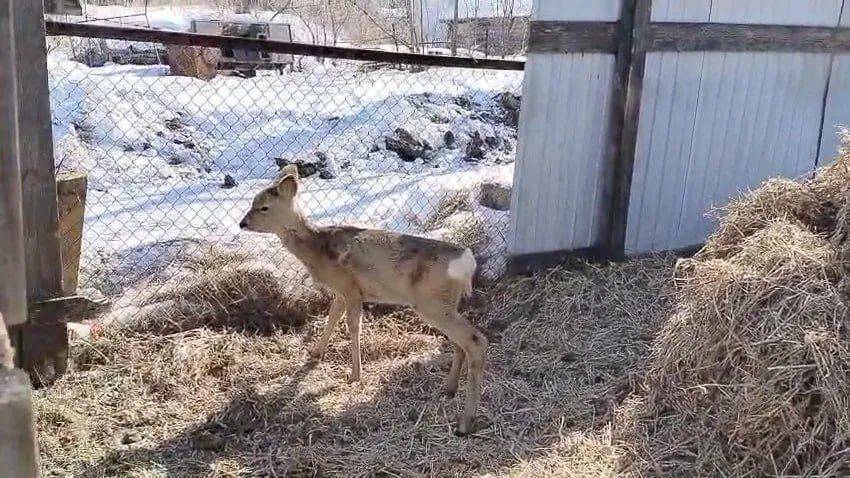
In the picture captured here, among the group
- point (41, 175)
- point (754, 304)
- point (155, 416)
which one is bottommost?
point (155, 416)

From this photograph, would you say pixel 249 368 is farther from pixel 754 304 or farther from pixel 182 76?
pixel 182 76

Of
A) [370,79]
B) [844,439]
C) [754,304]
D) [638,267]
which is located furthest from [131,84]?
[844,439]

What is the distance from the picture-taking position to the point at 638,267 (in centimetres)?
710

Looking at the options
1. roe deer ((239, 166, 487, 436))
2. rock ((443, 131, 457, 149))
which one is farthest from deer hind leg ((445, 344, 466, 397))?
rock ((443, 131, 457, 149))

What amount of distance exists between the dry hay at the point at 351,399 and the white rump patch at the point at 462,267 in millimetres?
763

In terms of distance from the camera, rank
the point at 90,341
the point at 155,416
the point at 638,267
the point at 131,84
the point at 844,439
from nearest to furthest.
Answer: the point at 844,439 < the point at 155,416 < the point at 90,341 < the point at 638,267 < the point at 131,84

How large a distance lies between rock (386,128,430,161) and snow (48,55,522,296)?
12 centimetres

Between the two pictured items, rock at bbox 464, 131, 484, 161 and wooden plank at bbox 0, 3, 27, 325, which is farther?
rock at bbox 464, 131, 484, 161

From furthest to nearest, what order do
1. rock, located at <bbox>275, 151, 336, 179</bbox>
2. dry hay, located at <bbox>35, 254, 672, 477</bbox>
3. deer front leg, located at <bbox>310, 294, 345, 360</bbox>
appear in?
1. rock, located at <bbox>275, 151, 336, 179</bbox>
2. deer front leg, located at <bbox>310, 294, 345, 360</bbox>
3. dry hay, located at <bbox>35, 254, 672, 477</bbox>

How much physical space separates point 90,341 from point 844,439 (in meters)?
4.35

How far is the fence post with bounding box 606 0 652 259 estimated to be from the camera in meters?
6.80

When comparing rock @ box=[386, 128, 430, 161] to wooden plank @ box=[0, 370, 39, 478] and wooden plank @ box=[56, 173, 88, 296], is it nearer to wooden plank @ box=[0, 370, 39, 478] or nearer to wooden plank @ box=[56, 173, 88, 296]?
wooden plank @ box=[56, 173, 88, 296]

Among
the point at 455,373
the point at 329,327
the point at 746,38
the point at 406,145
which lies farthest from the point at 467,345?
the point at 406,145

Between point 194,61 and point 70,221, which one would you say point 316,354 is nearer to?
point 70,221
